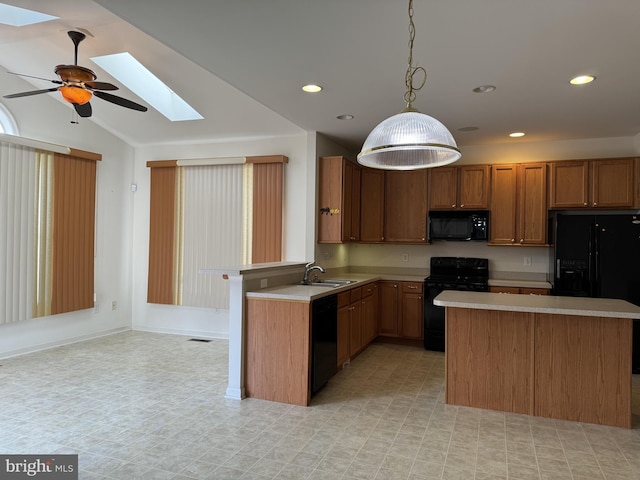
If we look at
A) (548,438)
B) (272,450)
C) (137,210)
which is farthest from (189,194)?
(548,438)

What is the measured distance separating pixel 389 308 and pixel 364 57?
3336 millimetres

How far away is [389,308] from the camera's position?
5340 millimetres

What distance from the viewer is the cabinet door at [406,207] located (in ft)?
17.8

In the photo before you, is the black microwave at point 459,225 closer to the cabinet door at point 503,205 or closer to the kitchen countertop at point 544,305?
the cabinet door at point 503,205

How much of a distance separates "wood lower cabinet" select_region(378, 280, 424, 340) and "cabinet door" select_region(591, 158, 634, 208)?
221 cm

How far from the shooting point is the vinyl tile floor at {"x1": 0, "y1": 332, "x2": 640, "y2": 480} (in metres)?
2.40

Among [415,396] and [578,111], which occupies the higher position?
[578,111]

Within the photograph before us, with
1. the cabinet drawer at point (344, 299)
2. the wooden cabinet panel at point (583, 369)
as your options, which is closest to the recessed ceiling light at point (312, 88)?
the cabinet drawer at point (344, 299)

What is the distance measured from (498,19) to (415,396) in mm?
2852

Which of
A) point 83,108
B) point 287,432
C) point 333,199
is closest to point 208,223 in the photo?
point 333,199

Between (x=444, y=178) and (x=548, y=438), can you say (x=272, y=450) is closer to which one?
(x=548, y=438)

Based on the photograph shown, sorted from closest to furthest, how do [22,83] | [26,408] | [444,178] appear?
1. [26,408]
2. [22,83]
3. [444,178]

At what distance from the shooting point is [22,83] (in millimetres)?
4719

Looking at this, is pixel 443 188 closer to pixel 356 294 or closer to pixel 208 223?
pixel 356 294
